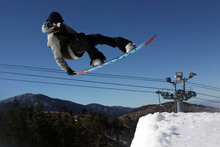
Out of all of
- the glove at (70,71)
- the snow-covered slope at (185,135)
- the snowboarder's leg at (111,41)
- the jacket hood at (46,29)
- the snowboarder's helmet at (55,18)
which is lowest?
the snow-covered slope at (185,135)

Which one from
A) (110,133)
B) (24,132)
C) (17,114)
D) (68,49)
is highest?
(68,49)

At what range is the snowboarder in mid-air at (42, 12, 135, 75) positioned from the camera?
500 cm

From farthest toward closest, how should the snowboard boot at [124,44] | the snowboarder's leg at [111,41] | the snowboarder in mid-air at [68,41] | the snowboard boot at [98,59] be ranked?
1. the snowboard boot at [98,59]
2. the snowboarder's leg at [111,41]
3. the snowboard boot at [124,44]
4. the snowboarder in mid-air at [68,41]

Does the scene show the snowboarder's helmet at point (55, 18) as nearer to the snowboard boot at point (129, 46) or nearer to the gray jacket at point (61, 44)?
the gray jacket at point (61, 44)

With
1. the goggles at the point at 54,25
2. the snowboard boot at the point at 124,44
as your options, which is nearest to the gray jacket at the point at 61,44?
the goggles at the point at 54,25

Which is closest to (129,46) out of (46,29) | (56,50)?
(56,50)

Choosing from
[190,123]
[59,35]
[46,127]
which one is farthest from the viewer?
[46,127]

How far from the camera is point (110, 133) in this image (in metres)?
113

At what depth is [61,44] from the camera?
17.8ft

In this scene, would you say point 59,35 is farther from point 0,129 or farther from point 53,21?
point 0,129

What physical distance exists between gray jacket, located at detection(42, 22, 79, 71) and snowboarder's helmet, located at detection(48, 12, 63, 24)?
25 cm

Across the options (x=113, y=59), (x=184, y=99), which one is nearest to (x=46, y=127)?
(x=184, y=99)

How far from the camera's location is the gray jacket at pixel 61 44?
513 centimetres

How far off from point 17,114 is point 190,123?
210ft
